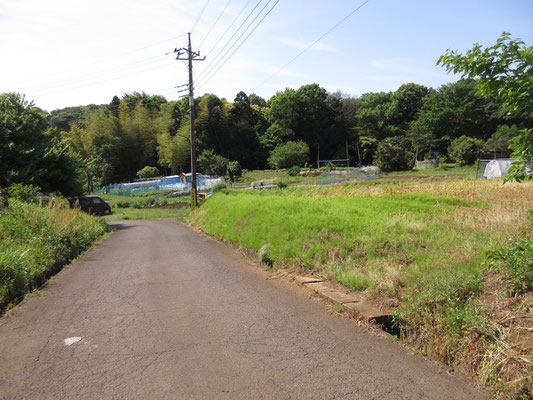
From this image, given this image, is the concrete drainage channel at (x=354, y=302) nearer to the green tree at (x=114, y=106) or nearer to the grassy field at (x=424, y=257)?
the grassy field at (x=424, y=257)

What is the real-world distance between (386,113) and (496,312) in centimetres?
7372

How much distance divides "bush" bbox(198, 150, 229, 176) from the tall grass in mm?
43544

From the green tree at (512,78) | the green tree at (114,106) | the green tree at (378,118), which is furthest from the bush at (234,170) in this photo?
the green tree at (512,78)

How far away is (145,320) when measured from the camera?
17.9 feet

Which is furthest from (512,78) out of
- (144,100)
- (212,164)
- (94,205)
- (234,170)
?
(144,100)

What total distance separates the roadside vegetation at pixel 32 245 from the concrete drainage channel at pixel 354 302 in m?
5.02

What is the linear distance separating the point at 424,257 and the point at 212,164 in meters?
53.9

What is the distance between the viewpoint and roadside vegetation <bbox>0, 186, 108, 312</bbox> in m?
6.99

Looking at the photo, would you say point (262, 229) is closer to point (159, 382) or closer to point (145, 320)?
point (145, 320)

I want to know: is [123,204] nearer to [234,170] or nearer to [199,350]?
[234,170]

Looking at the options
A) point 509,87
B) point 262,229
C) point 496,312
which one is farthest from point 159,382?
point 262,229

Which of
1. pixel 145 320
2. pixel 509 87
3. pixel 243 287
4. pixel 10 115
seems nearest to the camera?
pixel 509 87

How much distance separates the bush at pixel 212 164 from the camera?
57.8 meters

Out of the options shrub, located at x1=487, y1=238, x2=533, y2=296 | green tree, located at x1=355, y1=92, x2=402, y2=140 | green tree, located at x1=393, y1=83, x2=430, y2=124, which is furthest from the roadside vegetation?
green tree, located at x1=393, y1=83, x2=430, y2=124
